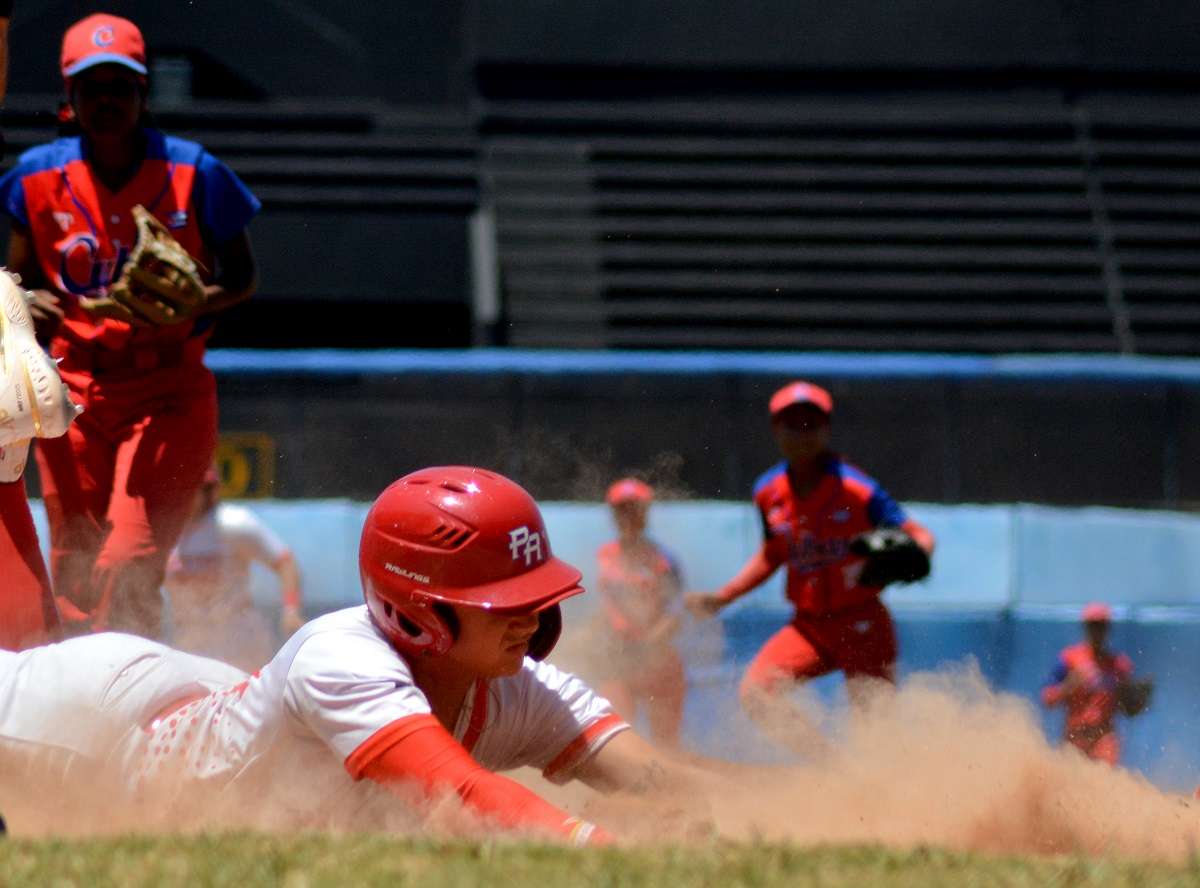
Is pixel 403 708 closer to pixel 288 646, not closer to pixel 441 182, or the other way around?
pixel 288 646

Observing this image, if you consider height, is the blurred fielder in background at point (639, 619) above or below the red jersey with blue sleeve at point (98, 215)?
below

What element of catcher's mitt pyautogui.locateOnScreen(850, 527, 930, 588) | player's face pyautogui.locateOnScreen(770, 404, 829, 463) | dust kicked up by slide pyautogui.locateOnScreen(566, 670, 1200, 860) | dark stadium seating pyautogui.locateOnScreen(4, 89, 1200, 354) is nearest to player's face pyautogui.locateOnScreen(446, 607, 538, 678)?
dust kicked up by slide pyautogui.locateOnScreen(566, 670, 1200, 860)

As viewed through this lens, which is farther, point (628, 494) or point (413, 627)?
point (628, 494)

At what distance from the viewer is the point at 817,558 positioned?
784 cm

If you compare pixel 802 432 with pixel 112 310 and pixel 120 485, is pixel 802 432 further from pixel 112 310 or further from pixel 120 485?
pixel 112 310

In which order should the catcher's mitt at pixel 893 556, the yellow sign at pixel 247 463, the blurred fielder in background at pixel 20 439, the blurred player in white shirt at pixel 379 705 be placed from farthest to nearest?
1. the yellow sign at pixel 247 463
2. the catcher's mitt at pixel 893 556
3. the blurred fielder in background at pixel 20 439
4. the blurred player in white shirt at pixel 379 705

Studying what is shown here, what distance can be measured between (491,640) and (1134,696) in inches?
223

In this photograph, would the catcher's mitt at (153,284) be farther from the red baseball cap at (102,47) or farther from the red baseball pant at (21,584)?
the red baseball pant at (21,584)

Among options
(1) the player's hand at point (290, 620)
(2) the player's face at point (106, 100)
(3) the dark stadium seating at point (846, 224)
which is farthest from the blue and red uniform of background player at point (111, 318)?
(3) the dark stadium seating at point (846, 224)

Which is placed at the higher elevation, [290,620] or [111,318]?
[111,318]

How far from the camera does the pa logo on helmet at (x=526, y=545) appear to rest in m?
3.64

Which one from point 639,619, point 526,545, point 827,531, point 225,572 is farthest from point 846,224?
point 526,545

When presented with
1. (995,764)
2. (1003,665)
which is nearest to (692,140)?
(1003,665)

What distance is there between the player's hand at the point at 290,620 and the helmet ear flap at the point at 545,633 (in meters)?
4.93
